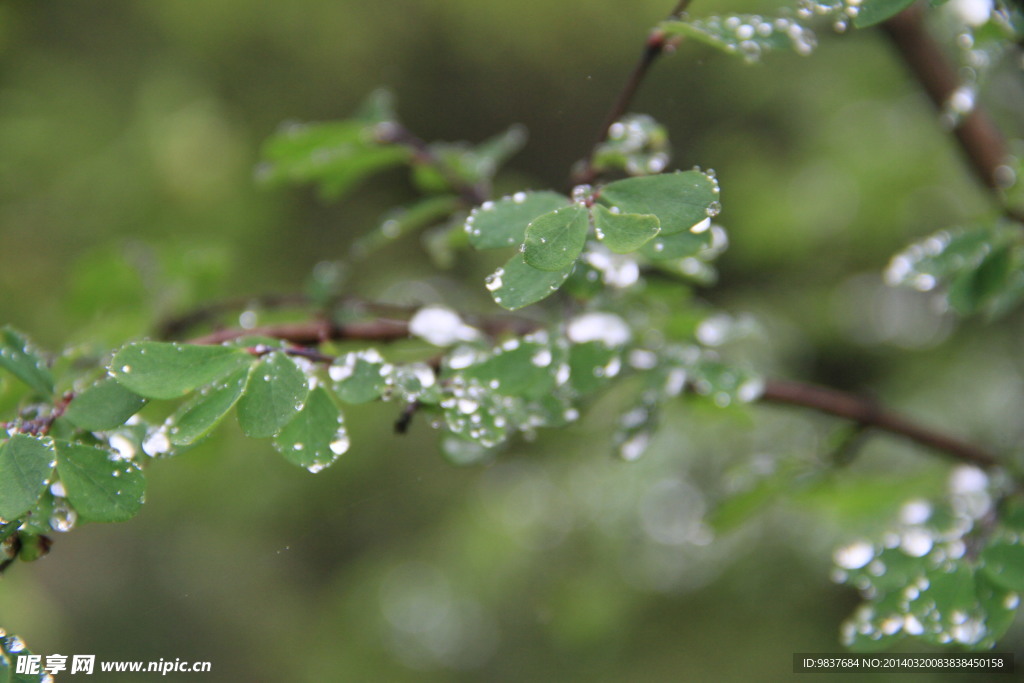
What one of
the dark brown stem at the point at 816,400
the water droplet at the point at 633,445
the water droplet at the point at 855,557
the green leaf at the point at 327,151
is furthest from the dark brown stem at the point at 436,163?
the water droplet at the point at 855,557

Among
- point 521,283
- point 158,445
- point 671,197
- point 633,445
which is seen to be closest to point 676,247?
point 671,197

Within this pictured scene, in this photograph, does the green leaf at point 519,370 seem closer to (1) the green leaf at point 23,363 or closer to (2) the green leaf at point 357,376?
(2) the green leaf at point 357,376

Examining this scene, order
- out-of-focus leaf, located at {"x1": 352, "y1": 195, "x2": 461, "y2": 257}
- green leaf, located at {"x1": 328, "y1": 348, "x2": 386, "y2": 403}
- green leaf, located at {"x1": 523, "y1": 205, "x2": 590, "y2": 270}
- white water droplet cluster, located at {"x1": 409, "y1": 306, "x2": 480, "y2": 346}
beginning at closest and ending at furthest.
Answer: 1. green leaf, located at {"x1": 523, "y1": 205, "x2": 590, "y2": 270}
2. green leaf, located at {"x1": 328, "y1": 348, "x2": 386, "y2": 403}
3. white water droplet cluster, located at {"x1": 409, "y1": 306, "x2": 480, "y2": 346}
4. out-of-focus leaf, located at {"x1": 352, "y1": 195, "x2": 461, "y2": 257}

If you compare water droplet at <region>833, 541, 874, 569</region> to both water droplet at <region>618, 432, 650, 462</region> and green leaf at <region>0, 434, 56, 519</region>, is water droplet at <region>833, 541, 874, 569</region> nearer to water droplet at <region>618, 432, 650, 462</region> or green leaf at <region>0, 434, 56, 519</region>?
water droplet at <region>618, 432, 650, 462</region>

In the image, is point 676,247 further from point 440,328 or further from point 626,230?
point 440,328

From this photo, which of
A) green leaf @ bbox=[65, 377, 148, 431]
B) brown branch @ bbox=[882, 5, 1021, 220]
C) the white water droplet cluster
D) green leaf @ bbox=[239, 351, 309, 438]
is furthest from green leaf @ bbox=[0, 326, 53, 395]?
brown branch @ bbox=[882, 5, 1021, 220]

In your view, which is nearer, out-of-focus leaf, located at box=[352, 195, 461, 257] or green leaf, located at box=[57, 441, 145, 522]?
green leaf, located at box=[57, 441, 145, 522]

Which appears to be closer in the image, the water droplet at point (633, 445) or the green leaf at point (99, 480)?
the green leaf at point (99, 480)
